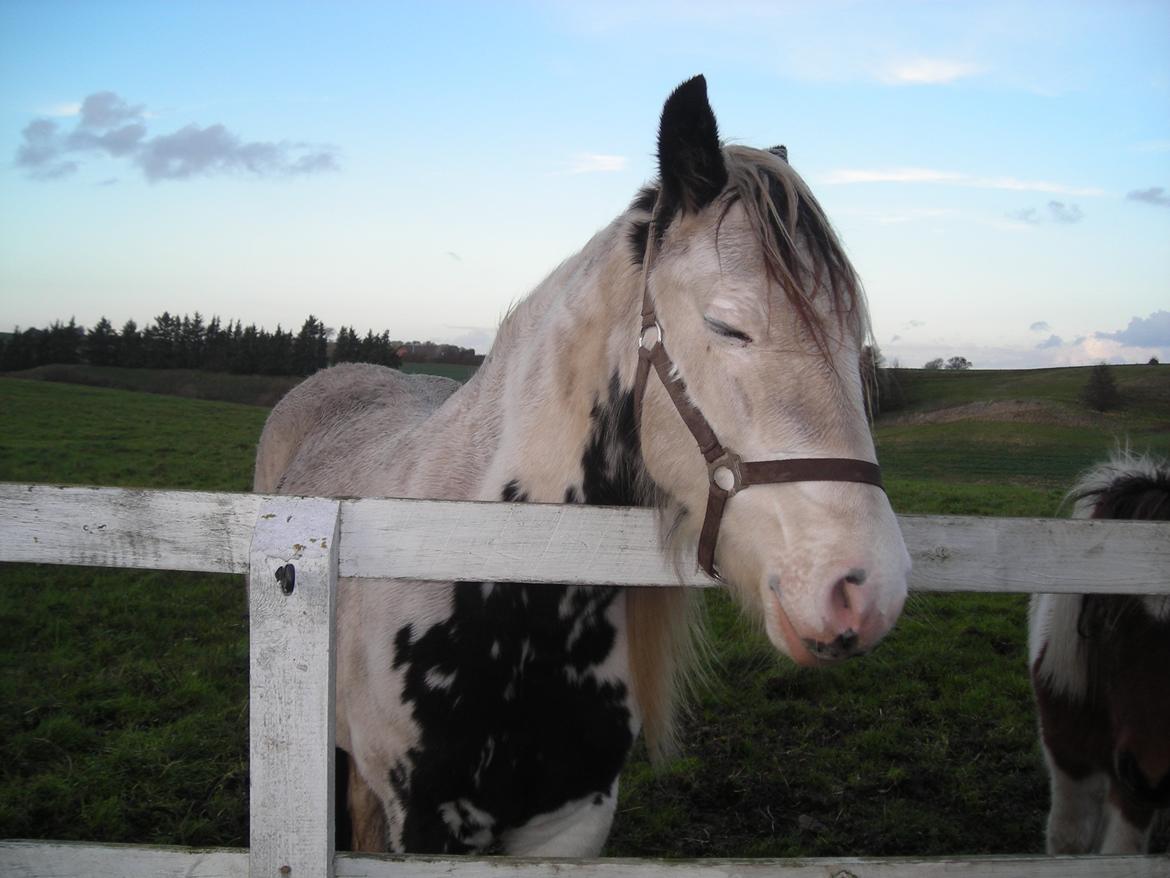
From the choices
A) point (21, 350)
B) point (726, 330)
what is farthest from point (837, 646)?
point (21, 350)

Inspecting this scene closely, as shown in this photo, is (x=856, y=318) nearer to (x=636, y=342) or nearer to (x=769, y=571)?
(x=636, y=342)

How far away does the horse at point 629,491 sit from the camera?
178cm

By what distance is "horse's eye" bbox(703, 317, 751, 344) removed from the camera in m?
1.95

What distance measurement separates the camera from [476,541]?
1.84 m

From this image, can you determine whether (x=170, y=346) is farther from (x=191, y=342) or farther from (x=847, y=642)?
(x=847, y=642)

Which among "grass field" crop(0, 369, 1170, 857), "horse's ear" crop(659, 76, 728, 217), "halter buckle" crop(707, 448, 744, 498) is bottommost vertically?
"grass field" crop(0, 369, 1170, 857)

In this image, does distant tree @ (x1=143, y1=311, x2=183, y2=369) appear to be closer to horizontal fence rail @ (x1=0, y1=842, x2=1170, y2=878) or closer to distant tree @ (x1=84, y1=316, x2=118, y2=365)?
distant tree @ (x1=84, y1=316, x2=118, y2=365)

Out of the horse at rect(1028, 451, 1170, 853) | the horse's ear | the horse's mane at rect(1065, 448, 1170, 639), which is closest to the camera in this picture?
the horse's ear

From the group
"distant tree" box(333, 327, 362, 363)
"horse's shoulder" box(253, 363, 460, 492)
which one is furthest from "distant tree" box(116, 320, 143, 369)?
"horse's shoulder" box(253, 363, 460, 492)

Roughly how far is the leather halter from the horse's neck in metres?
0.09

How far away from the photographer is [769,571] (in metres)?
1.77

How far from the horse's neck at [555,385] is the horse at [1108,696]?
2.40 metres

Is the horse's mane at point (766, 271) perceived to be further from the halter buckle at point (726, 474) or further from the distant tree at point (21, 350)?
the distant tree at point (21, 350)

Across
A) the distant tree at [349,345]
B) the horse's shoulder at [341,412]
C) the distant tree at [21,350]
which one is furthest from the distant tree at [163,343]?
the horse's shoulder at [341,412]
